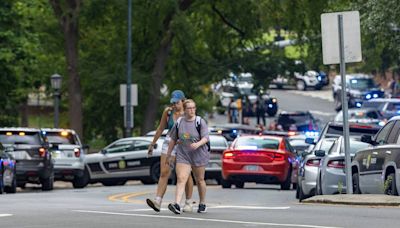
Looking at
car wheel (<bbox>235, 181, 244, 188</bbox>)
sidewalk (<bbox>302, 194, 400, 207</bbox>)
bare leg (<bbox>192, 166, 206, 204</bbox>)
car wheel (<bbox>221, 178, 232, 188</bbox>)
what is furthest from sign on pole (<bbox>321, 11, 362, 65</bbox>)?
car wheel (<bbox>235, 181, 244, 188</bbox>)

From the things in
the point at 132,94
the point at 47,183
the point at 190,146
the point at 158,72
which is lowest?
the point at 47,183

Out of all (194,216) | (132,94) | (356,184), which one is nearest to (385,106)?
(132,94)

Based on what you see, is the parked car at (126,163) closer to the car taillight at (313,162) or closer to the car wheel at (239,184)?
the car wheel at (239,184)

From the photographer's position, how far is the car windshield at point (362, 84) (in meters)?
75.8

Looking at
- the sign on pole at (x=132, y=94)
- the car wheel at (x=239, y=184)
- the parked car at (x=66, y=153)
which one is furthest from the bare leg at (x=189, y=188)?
the sign on pole at (x=132, y=94)

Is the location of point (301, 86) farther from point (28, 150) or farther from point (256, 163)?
point (28, 150)

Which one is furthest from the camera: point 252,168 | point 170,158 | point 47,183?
point 47,183

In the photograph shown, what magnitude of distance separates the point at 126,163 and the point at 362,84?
136ft

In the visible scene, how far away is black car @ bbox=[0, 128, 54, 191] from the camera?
104 feet

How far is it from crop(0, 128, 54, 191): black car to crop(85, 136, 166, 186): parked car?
5.13 m

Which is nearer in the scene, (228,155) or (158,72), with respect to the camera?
(228,155)

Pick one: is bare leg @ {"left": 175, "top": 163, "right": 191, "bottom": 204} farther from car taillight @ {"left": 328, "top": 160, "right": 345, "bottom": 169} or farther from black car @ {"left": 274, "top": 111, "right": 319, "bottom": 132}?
black car @ {"left": 274, "top": 111, "right": 319, "bottom": 132}

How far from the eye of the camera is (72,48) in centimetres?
4616

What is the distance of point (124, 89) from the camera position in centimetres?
4628
